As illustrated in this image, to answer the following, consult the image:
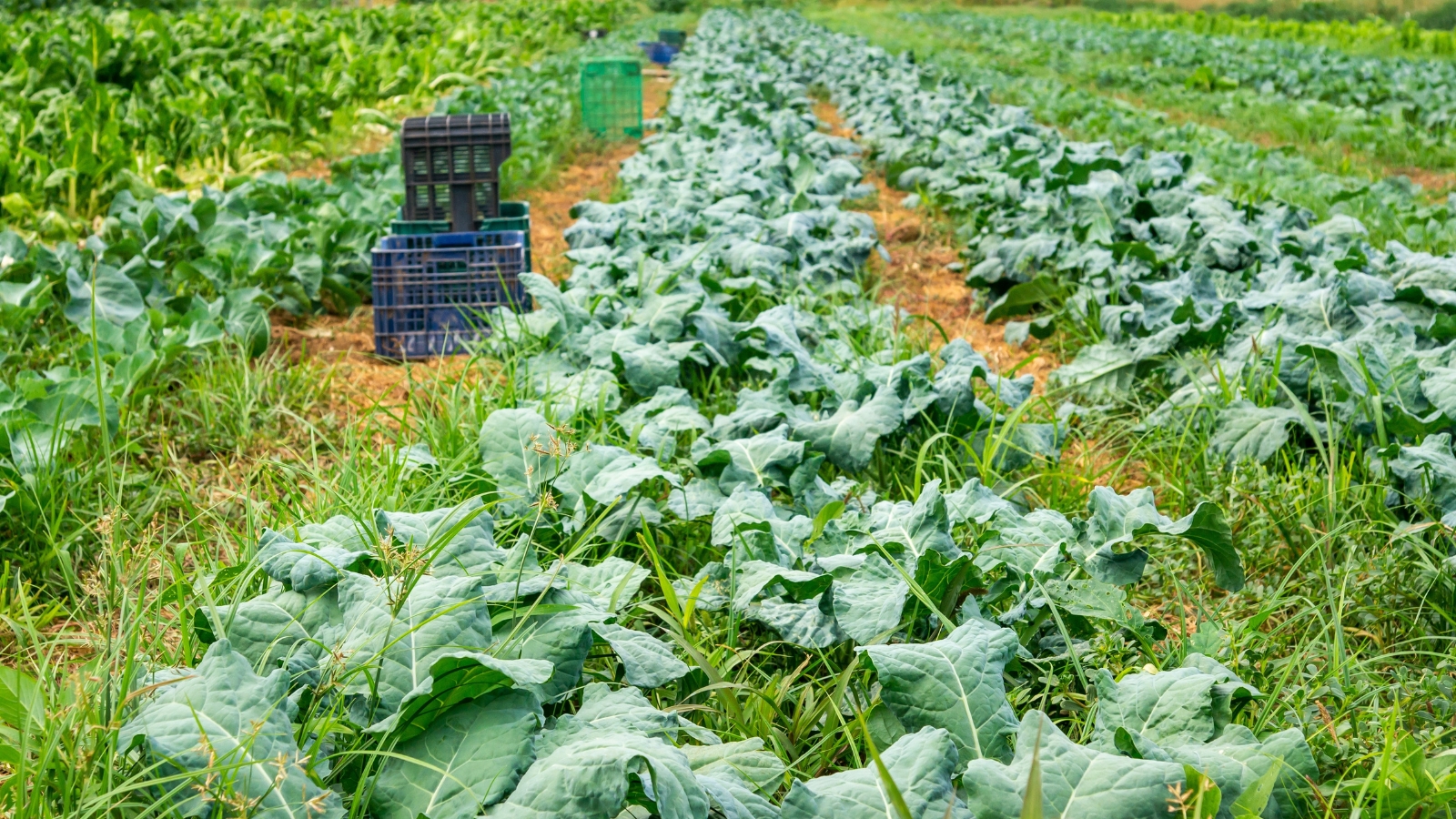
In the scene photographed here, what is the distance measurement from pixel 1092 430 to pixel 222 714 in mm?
2805

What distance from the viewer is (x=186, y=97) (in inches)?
289

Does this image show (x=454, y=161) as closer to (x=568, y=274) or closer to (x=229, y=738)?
(x=568, y=274)

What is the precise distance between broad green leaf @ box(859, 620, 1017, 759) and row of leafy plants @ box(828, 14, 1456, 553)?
4.77ft

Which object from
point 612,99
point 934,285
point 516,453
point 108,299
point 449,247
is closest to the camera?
point 516,453

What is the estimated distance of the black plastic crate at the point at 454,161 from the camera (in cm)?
471

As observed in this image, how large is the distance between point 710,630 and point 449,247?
284 cm

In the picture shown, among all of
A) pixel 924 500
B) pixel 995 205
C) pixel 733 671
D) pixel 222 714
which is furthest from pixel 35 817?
pixel 995 205

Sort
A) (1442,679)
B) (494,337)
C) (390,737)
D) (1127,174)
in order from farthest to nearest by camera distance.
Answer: (1127,174), (494,337), (1442,679), (390,737)

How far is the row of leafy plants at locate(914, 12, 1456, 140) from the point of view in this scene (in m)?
12.1

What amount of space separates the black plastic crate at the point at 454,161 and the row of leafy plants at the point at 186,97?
1745 millimetres

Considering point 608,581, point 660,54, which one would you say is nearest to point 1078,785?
point 608,581

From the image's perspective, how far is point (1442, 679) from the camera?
6.82 feet

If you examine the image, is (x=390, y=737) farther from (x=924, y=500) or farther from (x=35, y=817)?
(x=924, y=500)

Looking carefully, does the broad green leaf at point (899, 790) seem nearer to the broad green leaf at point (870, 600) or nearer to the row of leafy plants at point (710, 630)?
the row of leafy plants at point (710, 630)
